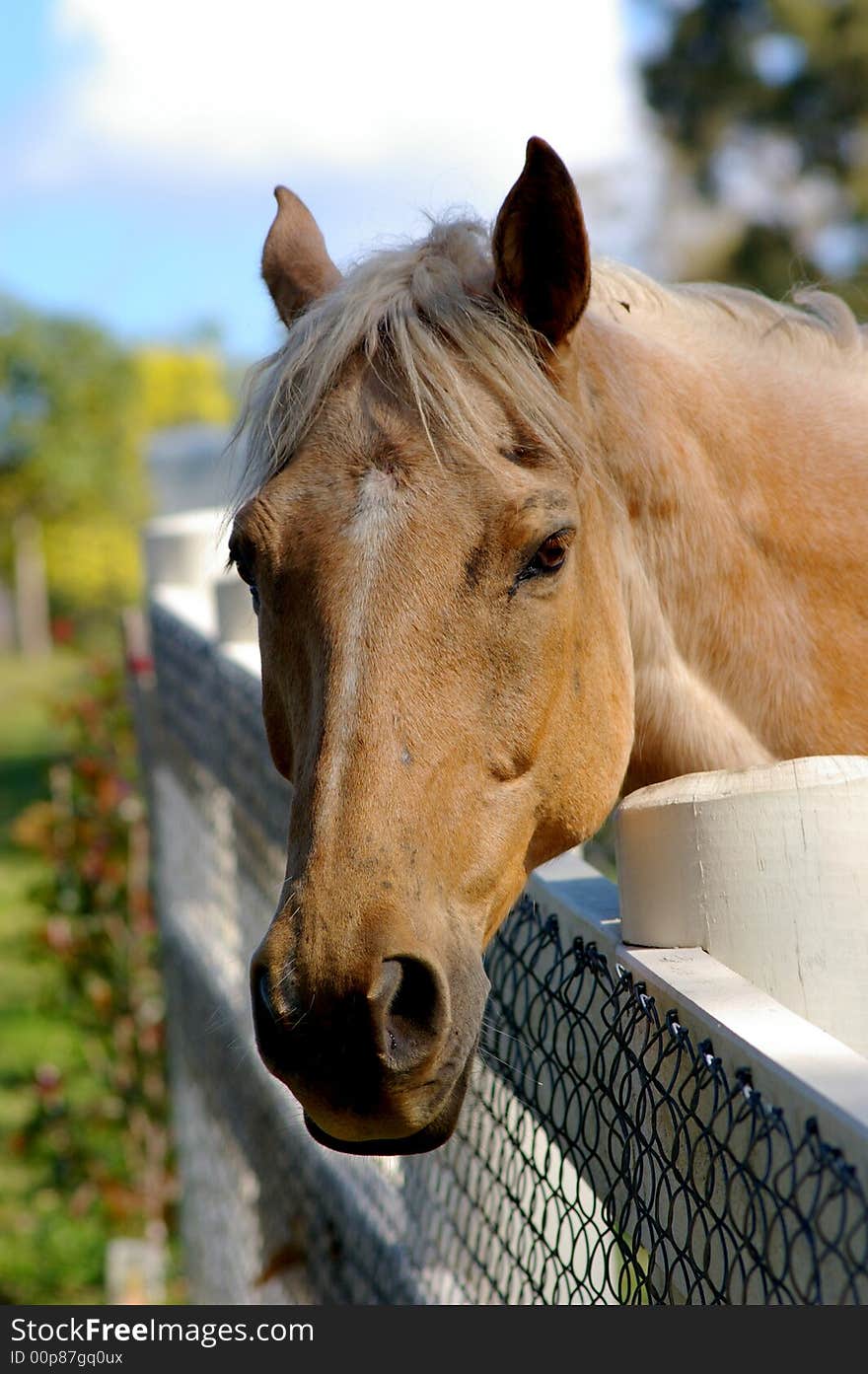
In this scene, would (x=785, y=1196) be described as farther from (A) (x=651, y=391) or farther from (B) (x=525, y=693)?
(A) (x=651, y=391)

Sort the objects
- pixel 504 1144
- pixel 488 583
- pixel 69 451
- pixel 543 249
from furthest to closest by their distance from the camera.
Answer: pixel 69 451, pixel 504 1144, pixel 543 249, pixel 488 583

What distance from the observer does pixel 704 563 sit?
252 centimetres

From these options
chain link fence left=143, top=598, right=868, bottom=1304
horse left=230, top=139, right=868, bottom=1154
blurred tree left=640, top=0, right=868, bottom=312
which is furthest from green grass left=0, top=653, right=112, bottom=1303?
blurred tree left=640, top=0, right=868, bottom=312

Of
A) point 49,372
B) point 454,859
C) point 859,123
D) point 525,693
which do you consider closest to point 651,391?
point 525,693

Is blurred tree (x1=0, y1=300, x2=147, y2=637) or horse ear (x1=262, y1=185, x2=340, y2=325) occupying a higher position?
horse ear (x1=262, y1=185, x2=340, y2=325)

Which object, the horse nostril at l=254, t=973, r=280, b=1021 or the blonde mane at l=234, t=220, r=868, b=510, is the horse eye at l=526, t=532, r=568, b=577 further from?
the horse nostril at l=254, t=973, r=280, b=1021

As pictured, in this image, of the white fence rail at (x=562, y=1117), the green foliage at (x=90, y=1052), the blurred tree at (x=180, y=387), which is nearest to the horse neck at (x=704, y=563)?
the white fence rail at (x=562, y=1117)

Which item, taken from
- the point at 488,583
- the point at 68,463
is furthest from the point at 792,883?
the point at 68,463

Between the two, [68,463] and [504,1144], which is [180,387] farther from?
[504,1144]

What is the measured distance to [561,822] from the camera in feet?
7.22

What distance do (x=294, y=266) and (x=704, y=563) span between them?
100 cm

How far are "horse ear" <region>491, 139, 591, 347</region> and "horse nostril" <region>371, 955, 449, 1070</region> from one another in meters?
1.12

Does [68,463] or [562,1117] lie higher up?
[562,1117]

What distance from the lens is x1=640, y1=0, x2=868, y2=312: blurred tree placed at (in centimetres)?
1892
